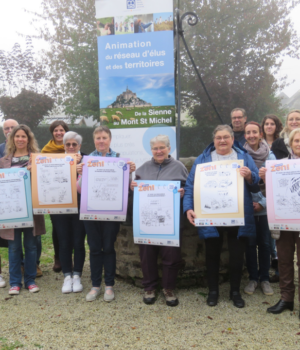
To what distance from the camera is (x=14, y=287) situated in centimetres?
399

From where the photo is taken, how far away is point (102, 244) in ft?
12.2

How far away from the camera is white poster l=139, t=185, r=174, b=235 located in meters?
3.40

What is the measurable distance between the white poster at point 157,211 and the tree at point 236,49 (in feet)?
32.9

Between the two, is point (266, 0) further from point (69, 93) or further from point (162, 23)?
point (162, 23)

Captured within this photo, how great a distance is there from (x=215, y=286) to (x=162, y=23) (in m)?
3.85

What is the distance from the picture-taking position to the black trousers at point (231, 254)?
11.2 feet

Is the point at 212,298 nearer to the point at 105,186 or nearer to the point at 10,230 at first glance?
the point at 105,186

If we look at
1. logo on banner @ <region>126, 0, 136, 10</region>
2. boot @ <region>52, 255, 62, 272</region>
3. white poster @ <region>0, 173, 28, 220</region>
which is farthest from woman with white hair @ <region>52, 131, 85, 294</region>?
logo on banner @ <region>126, 0, 136, 10</region>

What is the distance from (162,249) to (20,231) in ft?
5.56

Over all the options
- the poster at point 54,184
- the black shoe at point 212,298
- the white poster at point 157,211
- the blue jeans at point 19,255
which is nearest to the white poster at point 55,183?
the poster at point 54,184

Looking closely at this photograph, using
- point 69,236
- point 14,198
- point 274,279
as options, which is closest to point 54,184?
point 14,198

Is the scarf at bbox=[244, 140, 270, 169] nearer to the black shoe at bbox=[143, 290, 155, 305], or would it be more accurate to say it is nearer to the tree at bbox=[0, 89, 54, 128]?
the black shoe at bbox=[143, 290, 155, 305]

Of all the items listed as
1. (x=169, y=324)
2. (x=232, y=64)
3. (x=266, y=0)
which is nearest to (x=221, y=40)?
(x=232, y=64)

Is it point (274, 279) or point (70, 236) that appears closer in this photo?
point (70, 236)
